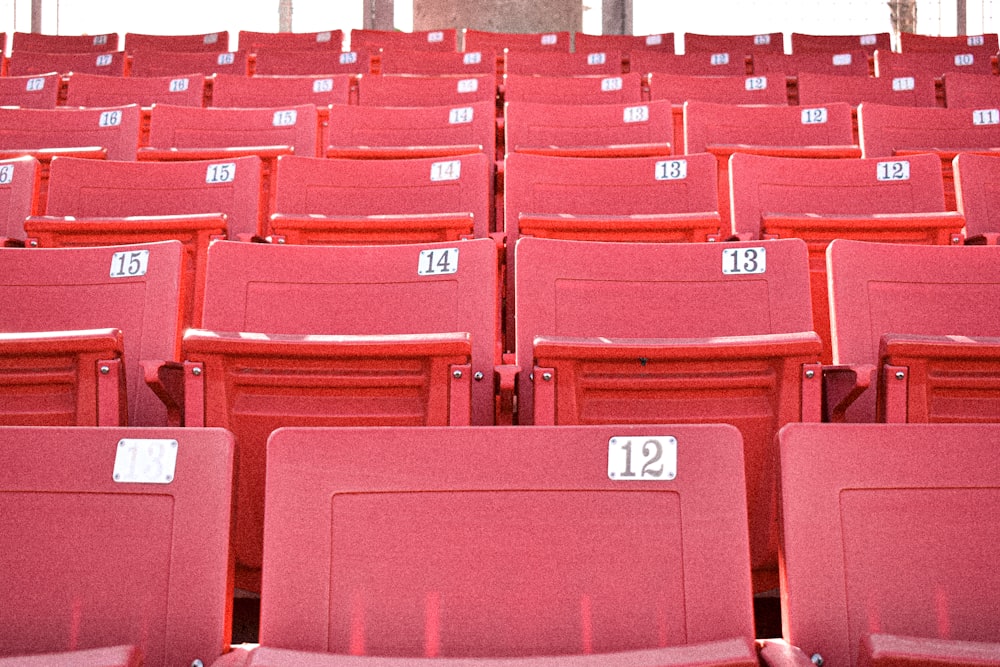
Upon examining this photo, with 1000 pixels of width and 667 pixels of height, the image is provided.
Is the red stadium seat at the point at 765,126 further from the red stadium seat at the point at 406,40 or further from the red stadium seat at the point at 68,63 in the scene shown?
the red stadium seat at the point at 68,63

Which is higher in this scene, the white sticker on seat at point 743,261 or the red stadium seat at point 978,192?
the red stadium seat at point 978,192

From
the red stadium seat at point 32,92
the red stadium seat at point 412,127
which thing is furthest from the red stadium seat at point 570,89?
the red stadium seat at point 32,92

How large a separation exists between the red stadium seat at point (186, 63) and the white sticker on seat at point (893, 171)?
129 cm

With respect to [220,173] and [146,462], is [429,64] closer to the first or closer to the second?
[220,173]

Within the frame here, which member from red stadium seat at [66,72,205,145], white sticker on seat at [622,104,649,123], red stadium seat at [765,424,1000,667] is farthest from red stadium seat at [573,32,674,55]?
red stadium seat at [765,424,1000,667]

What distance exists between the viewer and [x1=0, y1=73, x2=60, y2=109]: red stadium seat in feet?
4.67

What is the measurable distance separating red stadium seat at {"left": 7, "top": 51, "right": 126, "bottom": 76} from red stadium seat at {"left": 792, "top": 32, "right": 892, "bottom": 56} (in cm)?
151

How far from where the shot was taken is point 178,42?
6.63ft

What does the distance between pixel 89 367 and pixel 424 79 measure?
98cm

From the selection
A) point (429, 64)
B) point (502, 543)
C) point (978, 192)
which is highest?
point (429, 64)

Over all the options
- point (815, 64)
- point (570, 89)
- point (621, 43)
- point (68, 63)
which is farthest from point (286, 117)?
point (815, 64)

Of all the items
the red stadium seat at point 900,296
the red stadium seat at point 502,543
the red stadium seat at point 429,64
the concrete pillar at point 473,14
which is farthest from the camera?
the concrete pillar at point 473,14

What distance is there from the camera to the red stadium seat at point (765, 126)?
1.14 metres

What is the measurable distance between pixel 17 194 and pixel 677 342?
748 mm
